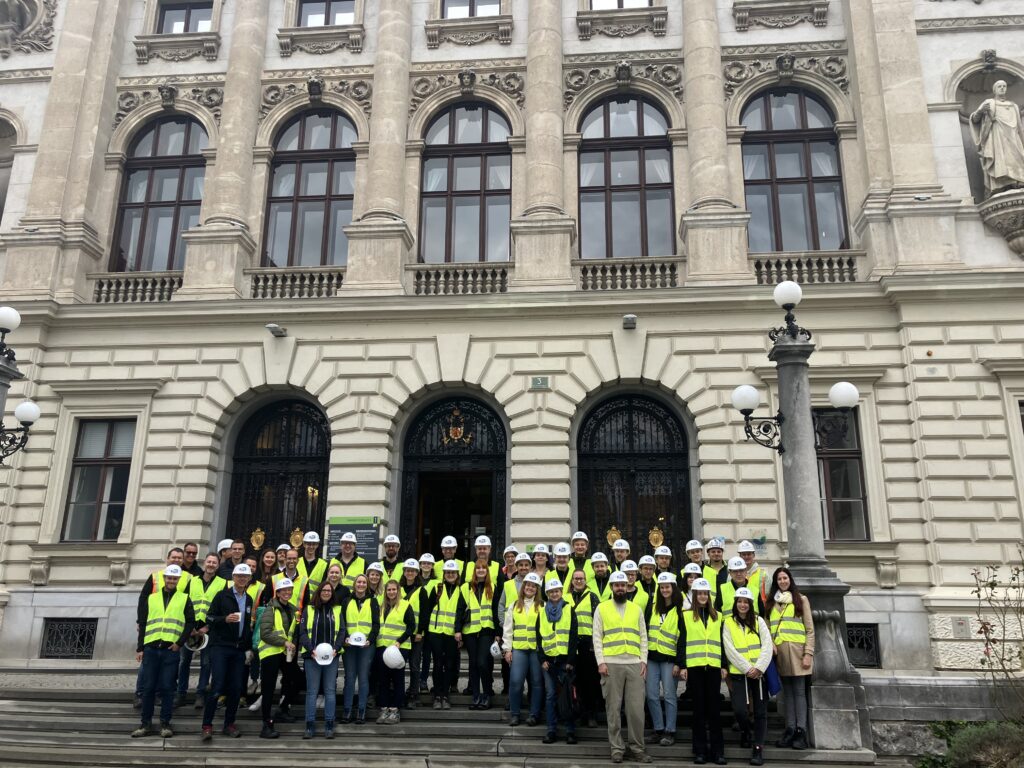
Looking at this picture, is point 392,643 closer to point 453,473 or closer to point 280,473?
point 453,473

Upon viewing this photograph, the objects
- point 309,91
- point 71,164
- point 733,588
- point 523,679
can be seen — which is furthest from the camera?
point 309,91

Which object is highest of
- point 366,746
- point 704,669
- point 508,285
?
point 508,285

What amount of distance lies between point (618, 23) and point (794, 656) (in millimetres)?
16048

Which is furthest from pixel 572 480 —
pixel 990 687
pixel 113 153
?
pixel 113 153

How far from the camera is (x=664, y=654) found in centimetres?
1002

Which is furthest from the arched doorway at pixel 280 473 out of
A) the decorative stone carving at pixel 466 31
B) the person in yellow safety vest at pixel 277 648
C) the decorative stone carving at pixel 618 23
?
the decorative stone carving at pixel 618 23

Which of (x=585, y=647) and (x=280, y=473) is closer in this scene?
(x=585, y=647)

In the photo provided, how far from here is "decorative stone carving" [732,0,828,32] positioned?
19609 millimetres

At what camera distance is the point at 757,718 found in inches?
375

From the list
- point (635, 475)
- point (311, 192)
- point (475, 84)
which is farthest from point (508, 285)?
point (311, 192)

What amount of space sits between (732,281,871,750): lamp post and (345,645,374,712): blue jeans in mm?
5729

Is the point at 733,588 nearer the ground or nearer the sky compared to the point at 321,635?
nearer the sky

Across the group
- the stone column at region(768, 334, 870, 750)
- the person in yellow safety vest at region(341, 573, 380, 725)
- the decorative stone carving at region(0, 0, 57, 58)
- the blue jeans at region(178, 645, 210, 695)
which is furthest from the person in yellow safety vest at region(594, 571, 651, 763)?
the decorative stone carving at region(0, 0, 57, 58)

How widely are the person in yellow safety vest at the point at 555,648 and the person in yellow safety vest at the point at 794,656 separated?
2558 millimetres
